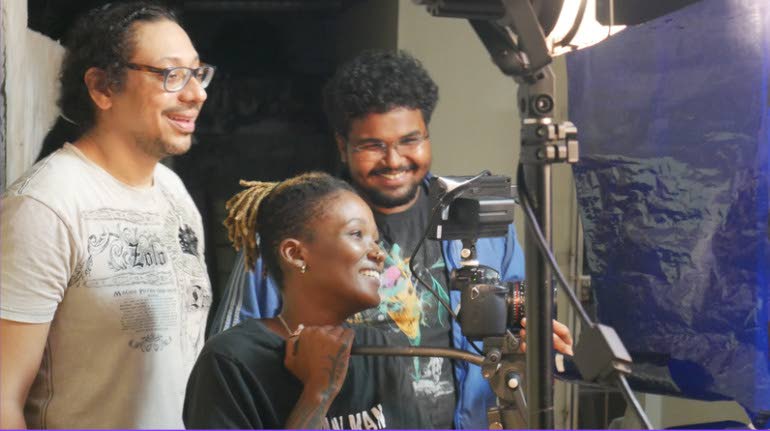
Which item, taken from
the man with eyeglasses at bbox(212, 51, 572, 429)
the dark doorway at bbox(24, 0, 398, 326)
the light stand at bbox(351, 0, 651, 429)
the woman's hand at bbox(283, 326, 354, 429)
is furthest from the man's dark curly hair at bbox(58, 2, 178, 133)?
the dark doorway at bbox(24, 0, 398, 326)

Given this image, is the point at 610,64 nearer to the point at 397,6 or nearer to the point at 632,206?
the point at 632,206

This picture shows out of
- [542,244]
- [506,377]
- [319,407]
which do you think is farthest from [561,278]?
[319,407]

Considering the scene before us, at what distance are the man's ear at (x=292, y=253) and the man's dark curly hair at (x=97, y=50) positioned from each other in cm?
40

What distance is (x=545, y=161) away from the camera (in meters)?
1.21

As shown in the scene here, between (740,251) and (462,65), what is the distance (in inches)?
70.9

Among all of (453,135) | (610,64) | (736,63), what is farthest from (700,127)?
(453,135)

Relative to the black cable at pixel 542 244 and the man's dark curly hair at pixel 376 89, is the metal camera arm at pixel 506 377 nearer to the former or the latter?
the black cable at pixel 542 244

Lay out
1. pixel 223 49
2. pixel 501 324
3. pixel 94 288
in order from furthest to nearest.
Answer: pixel 223 49
pixel 94 288
pixel 501 324

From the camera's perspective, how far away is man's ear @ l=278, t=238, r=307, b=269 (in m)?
1.75

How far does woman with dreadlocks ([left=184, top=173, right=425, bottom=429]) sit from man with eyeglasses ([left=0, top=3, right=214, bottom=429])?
15cm

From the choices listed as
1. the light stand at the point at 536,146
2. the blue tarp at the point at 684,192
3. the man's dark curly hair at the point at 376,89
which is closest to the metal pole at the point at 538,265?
the light stand at the point at 536,146

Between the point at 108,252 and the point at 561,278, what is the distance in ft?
2.65

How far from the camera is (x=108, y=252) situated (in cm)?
164

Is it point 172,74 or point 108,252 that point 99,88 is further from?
point 108,252
